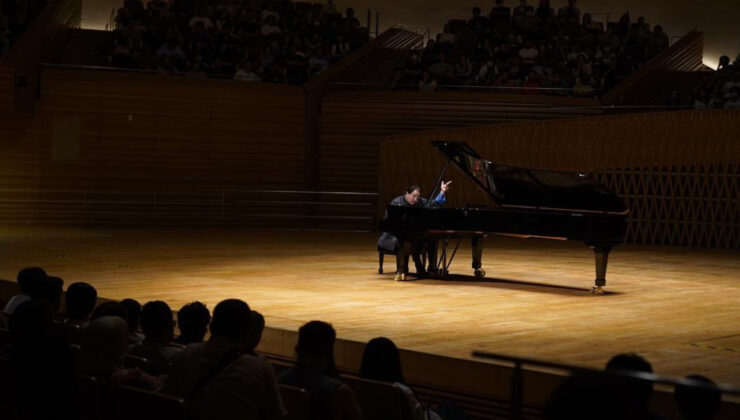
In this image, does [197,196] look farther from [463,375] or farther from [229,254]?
[463,375]

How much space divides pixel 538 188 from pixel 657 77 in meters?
7.77

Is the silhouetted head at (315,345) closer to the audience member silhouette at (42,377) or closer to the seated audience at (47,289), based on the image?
the audience member silhouette at (42,377)

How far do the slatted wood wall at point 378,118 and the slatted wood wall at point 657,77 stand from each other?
3.53 feet

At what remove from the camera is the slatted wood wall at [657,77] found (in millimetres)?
15609

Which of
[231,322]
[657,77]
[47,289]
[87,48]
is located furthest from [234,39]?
[231,322]

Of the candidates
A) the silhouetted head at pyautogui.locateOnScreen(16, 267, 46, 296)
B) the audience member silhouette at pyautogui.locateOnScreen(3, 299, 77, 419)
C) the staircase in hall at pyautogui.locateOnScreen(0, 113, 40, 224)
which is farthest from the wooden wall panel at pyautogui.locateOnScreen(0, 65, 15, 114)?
the audience member silhouette at pyautogui.locateOnScreen(3, 299, 77, 419)

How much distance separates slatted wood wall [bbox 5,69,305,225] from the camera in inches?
603

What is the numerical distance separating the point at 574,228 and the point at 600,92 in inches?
300

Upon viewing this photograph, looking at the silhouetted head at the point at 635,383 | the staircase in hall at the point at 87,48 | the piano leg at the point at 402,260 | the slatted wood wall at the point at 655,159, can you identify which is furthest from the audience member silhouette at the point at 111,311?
the staircase in hall at the point at 87,48

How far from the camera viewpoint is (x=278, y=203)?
16.2m

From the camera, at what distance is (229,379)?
3.26 meters

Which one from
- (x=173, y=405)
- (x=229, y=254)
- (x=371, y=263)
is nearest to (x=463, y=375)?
(x=173, y=405)

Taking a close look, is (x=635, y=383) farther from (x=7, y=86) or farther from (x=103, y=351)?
(x=7, y=86)

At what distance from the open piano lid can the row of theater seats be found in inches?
218
